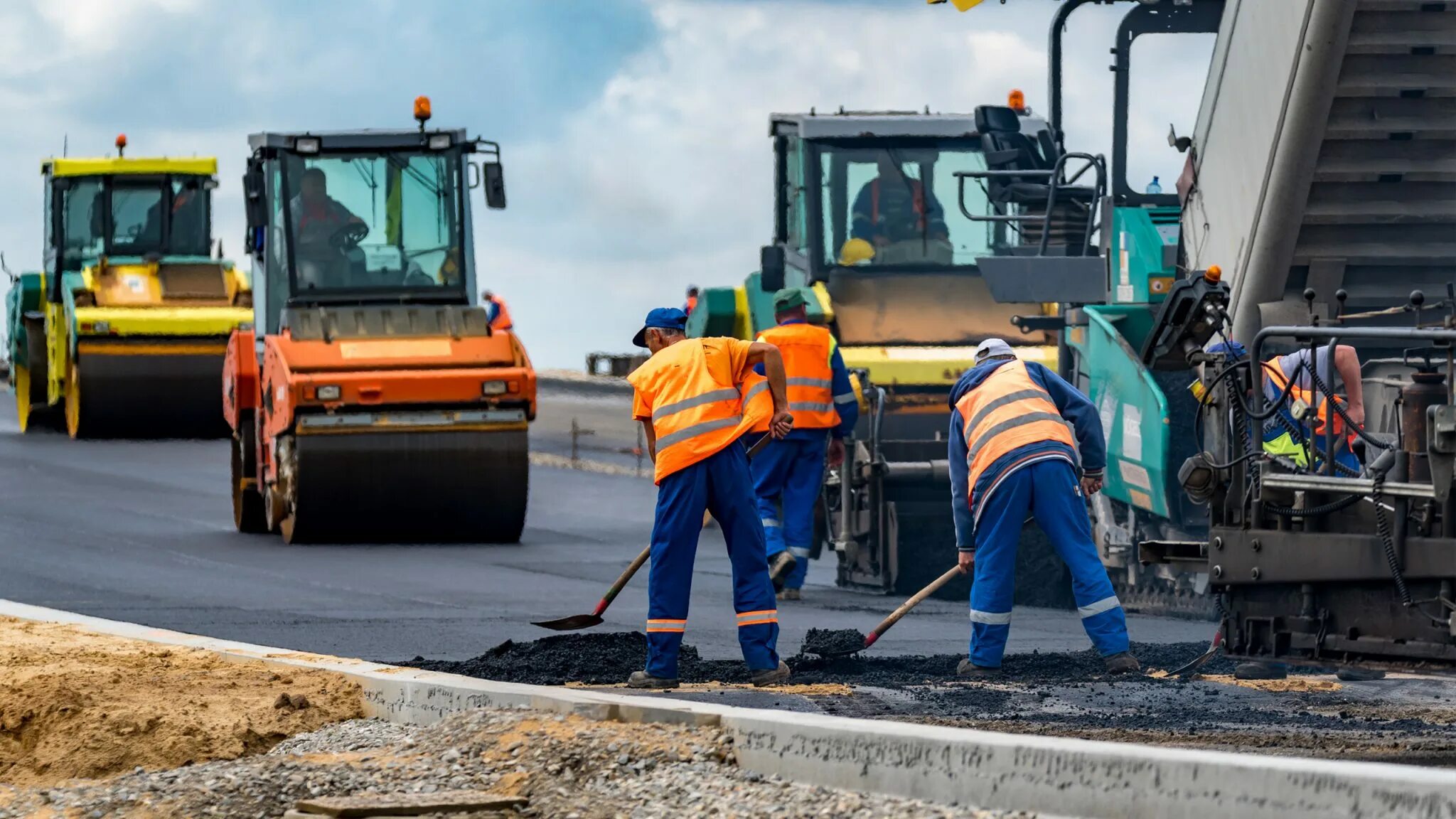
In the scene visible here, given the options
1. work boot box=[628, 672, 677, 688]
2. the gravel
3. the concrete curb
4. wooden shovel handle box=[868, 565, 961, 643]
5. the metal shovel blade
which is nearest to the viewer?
the concrete curb

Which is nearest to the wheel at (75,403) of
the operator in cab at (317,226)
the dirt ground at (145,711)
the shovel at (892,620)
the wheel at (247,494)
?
the wheel at (247,494)

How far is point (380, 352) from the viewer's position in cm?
1462

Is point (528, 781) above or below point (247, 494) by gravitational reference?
below

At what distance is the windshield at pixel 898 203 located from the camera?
1475 cm

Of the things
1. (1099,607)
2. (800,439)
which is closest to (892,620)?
(1099,607)

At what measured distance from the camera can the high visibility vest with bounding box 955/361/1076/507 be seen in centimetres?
887

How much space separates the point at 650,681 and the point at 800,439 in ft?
15.1

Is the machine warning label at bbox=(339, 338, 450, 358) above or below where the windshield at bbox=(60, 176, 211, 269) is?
below

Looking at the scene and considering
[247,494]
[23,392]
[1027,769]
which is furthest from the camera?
[23,392]

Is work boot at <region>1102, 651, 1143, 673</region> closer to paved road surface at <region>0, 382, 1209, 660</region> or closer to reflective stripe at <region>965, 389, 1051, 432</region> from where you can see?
reflective stripe at <region>965, 389, 1051, 432</region>

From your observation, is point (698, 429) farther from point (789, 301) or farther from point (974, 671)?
point (789, 301)

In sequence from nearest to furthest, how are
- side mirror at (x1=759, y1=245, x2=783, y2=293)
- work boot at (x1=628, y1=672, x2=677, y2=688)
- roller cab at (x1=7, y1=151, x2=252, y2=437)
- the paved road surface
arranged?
work boot at (x1=628, y1=672, x2=677, y2=688) < the paved road surface < side mirror at (x1=759, y1=245, x2=783, y2=293) < roller cab at (x1=7, y1=151, x2=252, y2=437)

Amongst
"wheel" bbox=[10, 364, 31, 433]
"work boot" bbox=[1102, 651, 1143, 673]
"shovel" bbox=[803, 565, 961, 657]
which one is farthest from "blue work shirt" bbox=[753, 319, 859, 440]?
"wheel" bbox=[10, 364, 31, 433]

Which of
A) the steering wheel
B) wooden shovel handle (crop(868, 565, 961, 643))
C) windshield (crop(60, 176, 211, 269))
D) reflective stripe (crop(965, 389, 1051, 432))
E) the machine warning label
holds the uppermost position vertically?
windshield (crop(60, 176, 211, 269))
